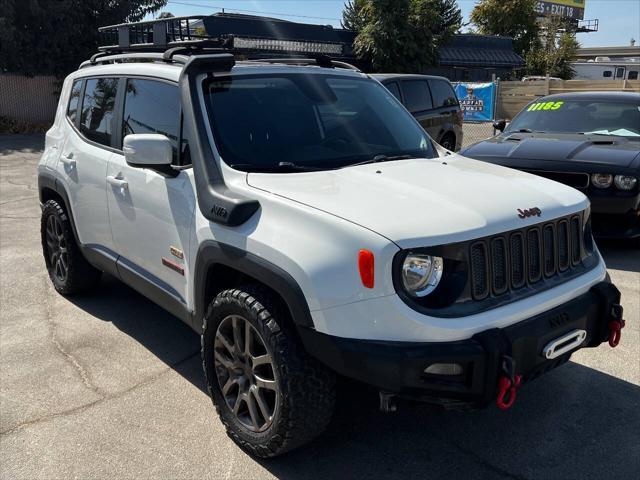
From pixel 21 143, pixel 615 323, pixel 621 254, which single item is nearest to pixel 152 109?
pixel 615 323

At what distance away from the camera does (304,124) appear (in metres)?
3.61

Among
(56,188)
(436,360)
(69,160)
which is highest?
(69,160)

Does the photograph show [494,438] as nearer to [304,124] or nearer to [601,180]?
[304,124]

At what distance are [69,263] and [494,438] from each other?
3514 millimetres

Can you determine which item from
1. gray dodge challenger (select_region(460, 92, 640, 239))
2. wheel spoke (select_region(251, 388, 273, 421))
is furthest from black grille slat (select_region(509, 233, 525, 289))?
gray dodge challenger (select_region(460, 92, 640, 239))

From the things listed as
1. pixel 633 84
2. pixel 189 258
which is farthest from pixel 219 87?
pixel 633 84

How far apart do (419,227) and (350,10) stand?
41.7 meters

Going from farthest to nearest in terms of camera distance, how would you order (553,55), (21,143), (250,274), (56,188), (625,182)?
(553,55) < (21,143) < (625,182) < (56,188) < (250,274)

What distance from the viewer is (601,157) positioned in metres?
Answer: 6.30

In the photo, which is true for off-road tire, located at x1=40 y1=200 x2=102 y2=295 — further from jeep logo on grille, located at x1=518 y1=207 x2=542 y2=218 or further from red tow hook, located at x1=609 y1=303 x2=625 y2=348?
red tow hook, located at x1=609 y1=303 x2=625 y2=348

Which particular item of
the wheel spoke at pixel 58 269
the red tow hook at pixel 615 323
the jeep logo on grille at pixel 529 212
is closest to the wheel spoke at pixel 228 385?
the jeep logo on grille at pixel 529 212

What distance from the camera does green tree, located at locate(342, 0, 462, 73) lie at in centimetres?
2630

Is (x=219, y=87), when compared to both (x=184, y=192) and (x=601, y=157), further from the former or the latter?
(x=601, y=157)

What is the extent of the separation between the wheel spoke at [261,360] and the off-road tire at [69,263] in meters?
2.59
